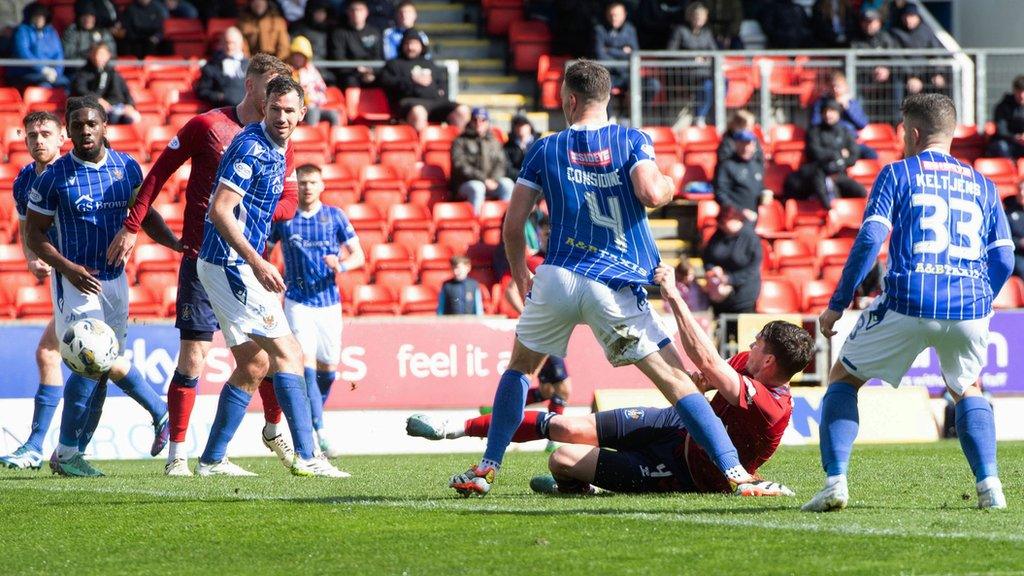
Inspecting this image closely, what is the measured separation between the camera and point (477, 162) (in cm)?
1803

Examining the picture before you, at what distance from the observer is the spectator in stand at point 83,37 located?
→ 1936cm

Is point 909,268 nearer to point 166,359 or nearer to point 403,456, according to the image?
point 403,456

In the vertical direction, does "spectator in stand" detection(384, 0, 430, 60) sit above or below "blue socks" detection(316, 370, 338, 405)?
above

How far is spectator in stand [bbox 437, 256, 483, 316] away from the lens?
615 inches

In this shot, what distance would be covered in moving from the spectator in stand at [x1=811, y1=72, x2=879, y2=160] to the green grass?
36.4 feet

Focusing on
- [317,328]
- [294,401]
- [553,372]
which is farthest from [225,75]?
[294,401]

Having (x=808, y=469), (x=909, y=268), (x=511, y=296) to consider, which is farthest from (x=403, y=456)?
(x=909, y=268)

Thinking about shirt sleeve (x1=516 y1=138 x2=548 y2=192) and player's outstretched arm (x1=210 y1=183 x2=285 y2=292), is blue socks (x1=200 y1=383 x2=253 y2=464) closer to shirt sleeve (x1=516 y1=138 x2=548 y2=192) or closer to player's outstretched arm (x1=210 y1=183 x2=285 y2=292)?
player's outstretched arm (x1=210 y1=183 x2=285 y2=292)

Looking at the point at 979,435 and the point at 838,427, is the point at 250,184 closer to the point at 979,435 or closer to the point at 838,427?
the point at 838,427

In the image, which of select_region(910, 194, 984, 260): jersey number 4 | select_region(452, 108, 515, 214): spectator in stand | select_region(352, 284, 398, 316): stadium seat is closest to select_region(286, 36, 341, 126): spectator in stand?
select_region(452, 108, 515, 214): spectator in stand

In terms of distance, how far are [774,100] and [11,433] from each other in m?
11.7

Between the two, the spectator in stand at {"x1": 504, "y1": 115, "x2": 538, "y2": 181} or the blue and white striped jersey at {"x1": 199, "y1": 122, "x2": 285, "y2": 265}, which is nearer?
the blue and white striped jersey at {"x1": 199, "y1": 122, "x2": 285, "y2": 265}

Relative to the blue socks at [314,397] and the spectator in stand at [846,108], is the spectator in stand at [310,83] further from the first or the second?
the blue socks at [314,397]

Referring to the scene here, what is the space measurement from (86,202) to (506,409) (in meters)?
3.59
